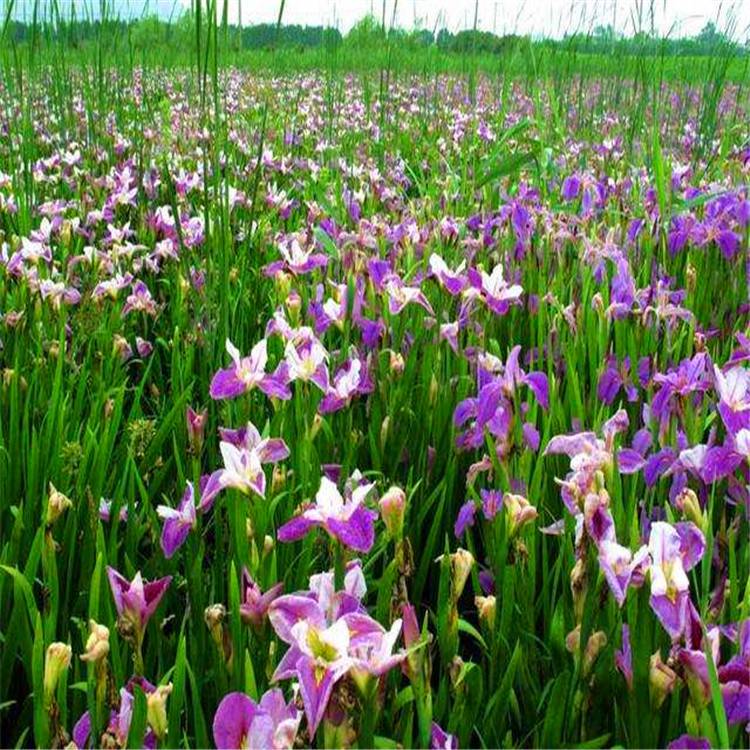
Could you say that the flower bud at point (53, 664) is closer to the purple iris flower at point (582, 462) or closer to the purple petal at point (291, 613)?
the purple petal at point (291, 613)

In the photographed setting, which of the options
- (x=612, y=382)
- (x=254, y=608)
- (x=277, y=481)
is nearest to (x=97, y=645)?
(x=254, y=608)

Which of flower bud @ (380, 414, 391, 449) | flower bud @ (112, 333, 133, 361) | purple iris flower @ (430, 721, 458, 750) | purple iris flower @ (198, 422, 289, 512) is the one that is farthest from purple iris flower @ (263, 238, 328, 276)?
purple iris flower @ (430, 721, 458, 750)

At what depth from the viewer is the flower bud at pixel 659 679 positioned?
916 millimetres

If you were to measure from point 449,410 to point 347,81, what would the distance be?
1056 centimetres

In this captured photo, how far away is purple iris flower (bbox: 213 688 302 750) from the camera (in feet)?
2.46

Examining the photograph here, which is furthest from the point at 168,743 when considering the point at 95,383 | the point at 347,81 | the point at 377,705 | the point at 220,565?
the point at 347,81

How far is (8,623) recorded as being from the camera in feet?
4.26

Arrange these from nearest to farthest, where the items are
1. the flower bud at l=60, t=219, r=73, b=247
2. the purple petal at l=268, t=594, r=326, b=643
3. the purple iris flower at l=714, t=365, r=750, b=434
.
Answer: the purple petal at l=268, t=594, r=326, b=643
the purple iris flower at l=714, t=365, r=750, b=434
the flower bud at l=60, t=219, r=73, b=247

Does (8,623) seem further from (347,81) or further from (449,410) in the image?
(347,81)

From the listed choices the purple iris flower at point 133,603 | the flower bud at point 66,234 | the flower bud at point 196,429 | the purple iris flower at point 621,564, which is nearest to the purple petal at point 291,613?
the purple iris flower at point 133,603

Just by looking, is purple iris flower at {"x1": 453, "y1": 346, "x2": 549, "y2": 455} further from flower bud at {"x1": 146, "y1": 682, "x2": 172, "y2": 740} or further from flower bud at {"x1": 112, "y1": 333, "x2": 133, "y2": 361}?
flower bud at {"x1": 112, "y1": 333, "x2": 133, "y2": 361}

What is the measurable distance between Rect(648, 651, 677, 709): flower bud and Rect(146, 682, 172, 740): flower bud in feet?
1.53

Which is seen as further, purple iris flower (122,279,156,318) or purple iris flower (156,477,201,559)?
purple iris flower (122,279,156,318)

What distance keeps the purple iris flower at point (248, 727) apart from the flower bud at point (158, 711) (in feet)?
0.33
